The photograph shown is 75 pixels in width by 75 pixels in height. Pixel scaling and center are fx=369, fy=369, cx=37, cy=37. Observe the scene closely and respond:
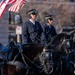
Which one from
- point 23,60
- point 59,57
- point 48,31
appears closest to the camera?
point 23,60

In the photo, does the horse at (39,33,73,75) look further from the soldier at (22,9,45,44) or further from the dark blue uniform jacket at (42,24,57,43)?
the dark blue uniform jacket at (42,24,57,43)

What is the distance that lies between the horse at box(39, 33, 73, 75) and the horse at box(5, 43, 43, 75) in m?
0.31

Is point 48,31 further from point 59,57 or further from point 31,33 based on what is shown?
point 59,57

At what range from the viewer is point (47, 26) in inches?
395

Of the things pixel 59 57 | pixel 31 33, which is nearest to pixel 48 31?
pixel 31 33

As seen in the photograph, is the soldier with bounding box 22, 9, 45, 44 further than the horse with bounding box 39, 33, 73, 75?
Yes

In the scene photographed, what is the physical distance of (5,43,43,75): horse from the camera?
25.8 feet

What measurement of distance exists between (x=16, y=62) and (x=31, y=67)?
37cm

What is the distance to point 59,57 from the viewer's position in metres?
8.18

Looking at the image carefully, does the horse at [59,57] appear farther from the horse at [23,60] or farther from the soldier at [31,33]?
the soldier at [31,33]

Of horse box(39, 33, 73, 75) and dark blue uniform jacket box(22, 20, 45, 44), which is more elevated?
dark blue uniform jacket box(22, 20, 45, 44)

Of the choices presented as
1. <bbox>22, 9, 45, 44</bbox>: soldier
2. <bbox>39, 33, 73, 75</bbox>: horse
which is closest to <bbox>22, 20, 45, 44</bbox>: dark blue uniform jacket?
<bbox>22, 9, 45, 44</bbox>: soldier

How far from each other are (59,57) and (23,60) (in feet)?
2.70

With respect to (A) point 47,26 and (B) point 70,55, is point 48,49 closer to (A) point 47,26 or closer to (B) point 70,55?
(B) point 70,55
